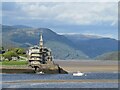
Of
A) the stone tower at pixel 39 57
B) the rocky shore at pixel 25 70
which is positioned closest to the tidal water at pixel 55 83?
the rocky shore at pixel 25 70

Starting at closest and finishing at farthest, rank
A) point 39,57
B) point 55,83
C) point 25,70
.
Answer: point 55,83, point 25,70, point 39,57

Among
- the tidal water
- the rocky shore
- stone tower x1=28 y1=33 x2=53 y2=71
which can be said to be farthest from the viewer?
stone tower x1=28 y1=33 x2=53 y2=71

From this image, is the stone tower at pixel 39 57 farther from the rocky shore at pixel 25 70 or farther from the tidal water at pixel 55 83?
the tidal water at pixel 55 83

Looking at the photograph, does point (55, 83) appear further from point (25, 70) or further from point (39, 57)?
point (39, 57)

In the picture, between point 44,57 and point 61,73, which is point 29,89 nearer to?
point 61,73

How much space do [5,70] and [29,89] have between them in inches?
3204

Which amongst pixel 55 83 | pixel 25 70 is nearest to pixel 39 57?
pixel 25 70

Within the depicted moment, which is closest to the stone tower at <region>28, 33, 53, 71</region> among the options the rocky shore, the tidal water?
the rocky shore

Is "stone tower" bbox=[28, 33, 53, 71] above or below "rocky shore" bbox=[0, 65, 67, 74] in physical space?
above

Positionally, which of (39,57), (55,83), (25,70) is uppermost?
(39,57)

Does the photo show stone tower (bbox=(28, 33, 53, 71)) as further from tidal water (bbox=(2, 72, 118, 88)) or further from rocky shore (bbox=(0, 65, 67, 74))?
tidal water (bbox=(2, 72, 118, 88))

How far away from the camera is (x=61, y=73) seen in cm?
15438

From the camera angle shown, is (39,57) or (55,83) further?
(39,57)

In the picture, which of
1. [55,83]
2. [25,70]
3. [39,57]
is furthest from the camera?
[39,57]
